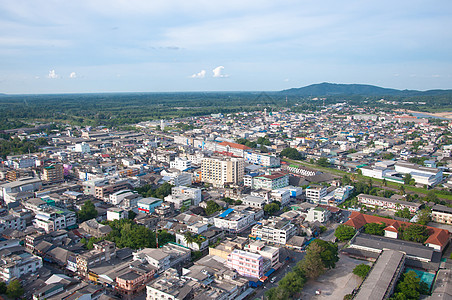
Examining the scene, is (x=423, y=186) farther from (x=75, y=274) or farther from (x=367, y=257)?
(x=75, y=274)

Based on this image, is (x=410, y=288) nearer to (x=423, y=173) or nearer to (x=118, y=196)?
(x=118, y=196)

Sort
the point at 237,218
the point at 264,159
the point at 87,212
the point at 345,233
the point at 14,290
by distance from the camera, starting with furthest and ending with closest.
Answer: the point at 264,159 → the point at 87,212 → the point at 237,218 → the point at 345,233 → the point at 14,290

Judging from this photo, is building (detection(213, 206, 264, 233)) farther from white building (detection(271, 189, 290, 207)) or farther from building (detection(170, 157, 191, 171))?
building (detection(170, 157, 191, 171))

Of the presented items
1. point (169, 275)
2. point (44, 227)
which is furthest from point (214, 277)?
point (44, 227)

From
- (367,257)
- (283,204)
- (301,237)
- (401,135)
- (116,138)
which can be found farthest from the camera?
(401,135)

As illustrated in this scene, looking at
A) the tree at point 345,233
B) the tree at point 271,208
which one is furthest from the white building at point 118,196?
the tree at point 345,233

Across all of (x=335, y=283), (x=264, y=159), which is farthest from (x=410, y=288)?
(x=264, y=159)

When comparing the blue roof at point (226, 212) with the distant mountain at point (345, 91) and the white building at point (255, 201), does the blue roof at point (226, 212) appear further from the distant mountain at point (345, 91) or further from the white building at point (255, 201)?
the distant mountain at point (345, 91)
